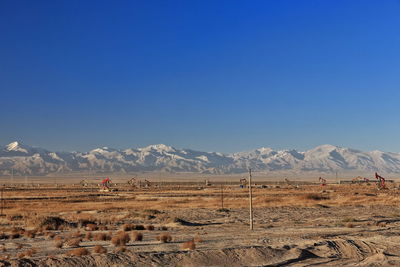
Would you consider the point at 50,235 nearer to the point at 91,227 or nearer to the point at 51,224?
the point at 91,227

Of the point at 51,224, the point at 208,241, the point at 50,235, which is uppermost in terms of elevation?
the point at 51,224

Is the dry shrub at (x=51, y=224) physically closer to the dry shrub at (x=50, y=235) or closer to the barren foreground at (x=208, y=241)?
the barren foreground at (x=208, y=241)

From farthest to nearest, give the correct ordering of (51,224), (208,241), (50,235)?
1. (51,224)
2. (50,235)
3. (208,241)

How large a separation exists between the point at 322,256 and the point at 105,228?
1685cm

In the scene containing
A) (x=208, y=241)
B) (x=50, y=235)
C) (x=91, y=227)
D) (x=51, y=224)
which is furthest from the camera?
(x=51, y=224)

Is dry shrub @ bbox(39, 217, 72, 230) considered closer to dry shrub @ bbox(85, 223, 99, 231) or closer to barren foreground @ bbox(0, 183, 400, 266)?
barren foreground @ bbox(0, 183, 400, 266)

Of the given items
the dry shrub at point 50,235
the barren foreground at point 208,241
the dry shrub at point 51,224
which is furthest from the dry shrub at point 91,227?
the dry shrub at point 50,235

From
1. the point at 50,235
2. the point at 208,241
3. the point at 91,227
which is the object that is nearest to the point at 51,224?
the point at 91,227

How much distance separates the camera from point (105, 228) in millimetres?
37062

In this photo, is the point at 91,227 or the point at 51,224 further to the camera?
the point at 51,224

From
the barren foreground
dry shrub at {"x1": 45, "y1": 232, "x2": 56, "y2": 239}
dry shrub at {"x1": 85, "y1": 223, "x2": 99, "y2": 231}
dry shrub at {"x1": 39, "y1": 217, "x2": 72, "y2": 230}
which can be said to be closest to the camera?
the barren foreground

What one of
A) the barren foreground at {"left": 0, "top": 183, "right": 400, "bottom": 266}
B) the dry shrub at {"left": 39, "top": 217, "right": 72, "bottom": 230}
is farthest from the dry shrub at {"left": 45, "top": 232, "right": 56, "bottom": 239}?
the dry shrub at {"left": 39, "top": 217, "right": 72, "bottom": 230}

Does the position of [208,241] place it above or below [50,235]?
below

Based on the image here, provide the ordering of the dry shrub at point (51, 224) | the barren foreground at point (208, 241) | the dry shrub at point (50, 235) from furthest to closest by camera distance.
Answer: the dry shrub at point (51, 224)
the dry shrub at point (50, 235)
the barren foreground at point (208, 241)
